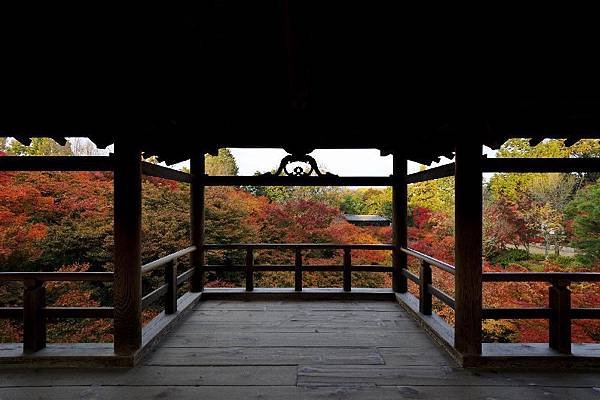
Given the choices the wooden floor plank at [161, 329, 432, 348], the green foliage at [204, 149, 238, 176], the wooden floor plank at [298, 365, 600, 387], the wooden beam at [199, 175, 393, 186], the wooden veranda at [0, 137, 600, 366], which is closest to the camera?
the wooden floor plank at [298, 365, 600, 387]

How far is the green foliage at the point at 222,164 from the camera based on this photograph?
17.4 m

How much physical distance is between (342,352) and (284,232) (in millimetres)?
7417

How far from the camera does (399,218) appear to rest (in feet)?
19.6

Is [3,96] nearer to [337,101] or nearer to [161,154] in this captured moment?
[161,154]

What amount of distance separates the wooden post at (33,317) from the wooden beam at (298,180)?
289 centimetres

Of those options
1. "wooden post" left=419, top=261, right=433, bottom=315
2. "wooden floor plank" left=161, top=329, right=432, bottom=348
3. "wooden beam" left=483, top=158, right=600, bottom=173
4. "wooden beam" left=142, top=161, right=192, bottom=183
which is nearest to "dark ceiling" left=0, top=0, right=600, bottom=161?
"wooden beam" left=483, top=158, right=600, bottom=173

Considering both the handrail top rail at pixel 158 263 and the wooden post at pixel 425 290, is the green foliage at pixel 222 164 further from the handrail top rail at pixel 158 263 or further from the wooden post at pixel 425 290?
the wooden post at pixel 425 290

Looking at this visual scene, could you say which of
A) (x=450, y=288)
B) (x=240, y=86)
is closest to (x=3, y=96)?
(x=240, y=86)

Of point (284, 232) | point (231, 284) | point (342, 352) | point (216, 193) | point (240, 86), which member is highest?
point (240, 86)

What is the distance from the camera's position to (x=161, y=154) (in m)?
4.97

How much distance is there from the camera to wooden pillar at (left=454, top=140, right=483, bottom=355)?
3420 mm

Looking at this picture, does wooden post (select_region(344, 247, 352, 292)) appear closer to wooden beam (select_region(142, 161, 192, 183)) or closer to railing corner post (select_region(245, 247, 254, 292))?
railing corner post (select_region(245, 247, 254, 292))

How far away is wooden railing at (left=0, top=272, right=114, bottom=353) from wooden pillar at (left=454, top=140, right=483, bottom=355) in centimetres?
350

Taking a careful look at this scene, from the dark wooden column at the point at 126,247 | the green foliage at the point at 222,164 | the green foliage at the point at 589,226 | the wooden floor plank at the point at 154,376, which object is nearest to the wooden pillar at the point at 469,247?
the wooden floor plank at the point at 154,376
